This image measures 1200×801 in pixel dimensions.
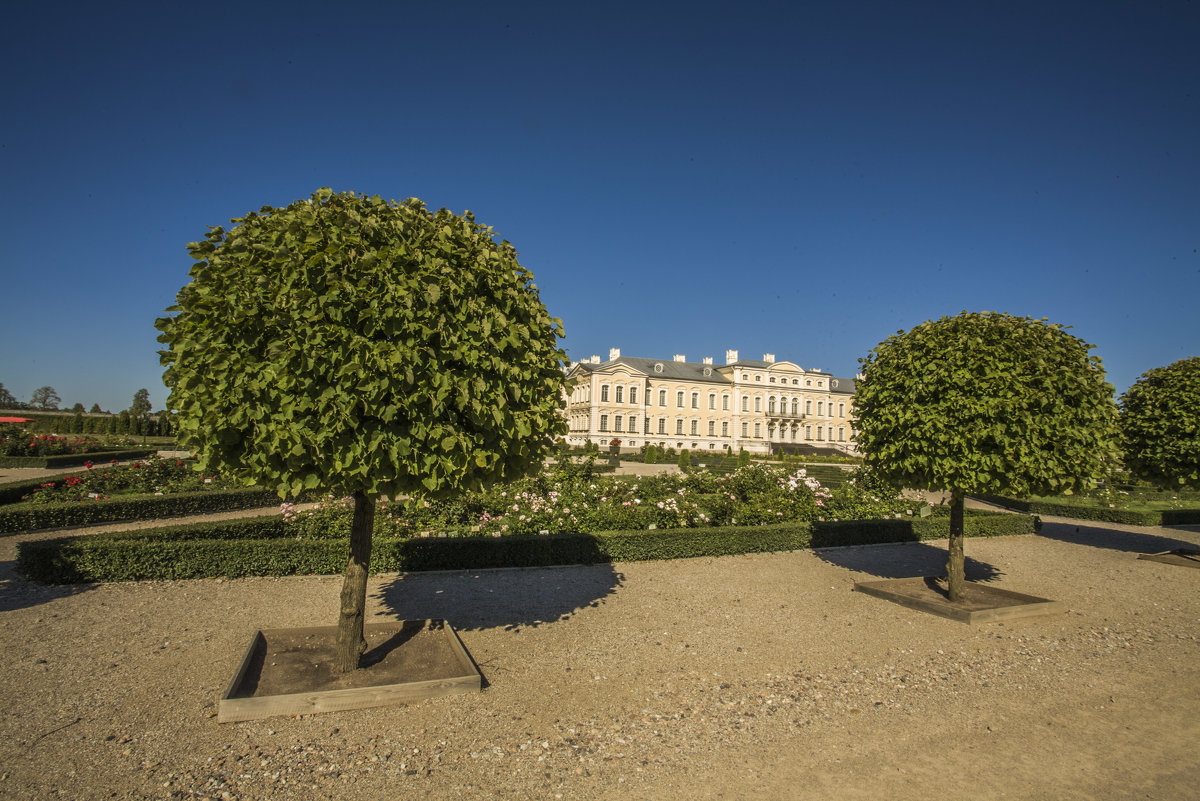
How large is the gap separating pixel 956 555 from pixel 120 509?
14350mm

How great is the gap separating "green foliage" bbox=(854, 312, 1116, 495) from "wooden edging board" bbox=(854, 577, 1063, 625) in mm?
1469

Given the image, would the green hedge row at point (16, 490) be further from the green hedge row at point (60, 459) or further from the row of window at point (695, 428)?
the row of window at point (695, 428)

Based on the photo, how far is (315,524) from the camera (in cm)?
1007

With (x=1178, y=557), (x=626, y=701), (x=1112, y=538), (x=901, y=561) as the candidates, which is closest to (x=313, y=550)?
(x=626, y=701)

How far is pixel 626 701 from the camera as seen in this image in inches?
201

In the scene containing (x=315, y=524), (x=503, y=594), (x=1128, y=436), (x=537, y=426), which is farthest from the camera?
(x=1128, y=436)

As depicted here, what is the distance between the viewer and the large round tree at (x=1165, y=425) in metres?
10.8

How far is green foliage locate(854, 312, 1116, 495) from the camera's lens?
23.0 feet

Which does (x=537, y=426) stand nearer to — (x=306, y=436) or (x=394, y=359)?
(x=394, y=359)

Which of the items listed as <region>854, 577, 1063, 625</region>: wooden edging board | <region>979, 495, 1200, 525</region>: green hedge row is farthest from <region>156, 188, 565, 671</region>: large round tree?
<region>979, 495, 1200, 525</region>: green hedge row

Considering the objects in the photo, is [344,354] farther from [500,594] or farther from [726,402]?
[726,402]

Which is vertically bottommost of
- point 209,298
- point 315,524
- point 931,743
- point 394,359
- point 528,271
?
point 931,743

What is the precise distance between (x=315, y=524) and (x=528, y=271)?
7.05 m

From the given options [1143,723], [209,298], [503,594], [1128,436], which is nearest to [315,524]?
[503,594]
